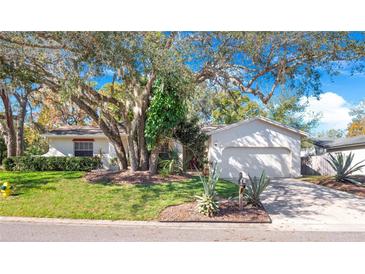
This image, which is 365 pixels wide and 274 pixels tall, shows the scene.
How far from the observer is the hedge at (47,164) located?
1191 cm

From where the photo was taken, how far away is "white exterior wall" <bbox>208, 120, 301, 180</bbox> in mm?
11648

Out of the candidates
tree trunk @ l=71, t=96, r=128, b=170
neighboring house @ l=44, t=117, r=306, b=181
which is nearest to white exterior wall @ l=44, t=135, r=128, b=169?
tree trunk @ l=71, t=96, r=128, b=170

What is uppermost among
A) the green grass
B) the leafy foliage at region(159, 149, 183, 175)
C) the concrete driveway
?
the leafy foliage at region(159, 149, 183, 175)

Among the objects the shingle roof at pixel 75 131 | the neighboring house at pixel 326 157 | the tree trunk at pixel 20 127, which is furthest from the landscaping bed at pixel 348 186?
the tree trunk at pixel 20 127

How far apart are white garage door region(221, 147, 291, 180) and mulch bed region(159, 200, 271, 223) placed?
18.3 feet

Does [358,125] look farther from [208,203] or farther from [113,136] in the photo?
[208,203]

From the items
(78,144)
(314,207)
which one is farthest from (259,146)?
(78,144)

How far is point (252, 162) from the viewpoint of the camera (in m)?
11.6

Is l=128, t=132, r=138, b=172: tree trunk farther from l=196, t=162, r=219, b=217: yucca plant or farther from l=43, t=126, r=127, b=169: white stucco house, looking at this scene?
l=43, t=126, r=127, b=169: white stucco house

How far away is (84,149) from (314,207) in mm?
11641

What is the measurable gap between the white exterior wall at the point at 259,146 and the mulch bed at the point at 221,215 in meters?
5.68

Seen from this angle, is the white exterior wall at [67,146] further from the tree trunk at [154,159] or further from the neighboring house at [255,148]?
the tree trunk at [154,159]

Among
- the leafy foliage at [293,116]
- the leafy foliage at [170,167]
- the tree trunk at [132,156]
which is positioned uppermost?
the leafy foliage at [293,116]

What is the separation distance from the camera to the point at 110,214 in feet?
18.2
